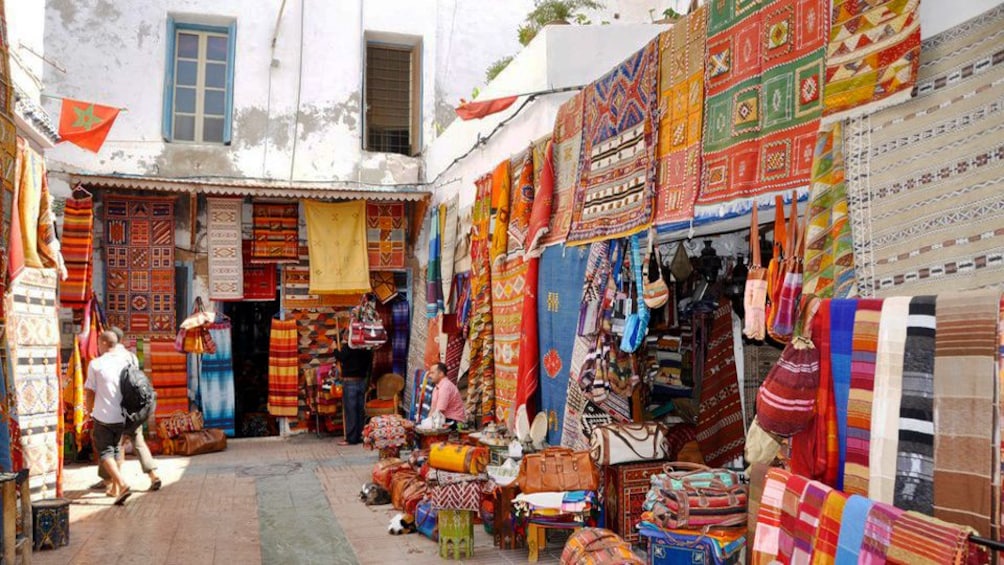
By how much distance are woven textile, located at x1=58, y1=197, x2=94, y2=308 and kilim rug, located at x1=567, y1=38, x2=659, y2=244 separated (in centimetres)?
602

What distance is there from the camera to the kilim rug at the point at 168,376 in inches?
403

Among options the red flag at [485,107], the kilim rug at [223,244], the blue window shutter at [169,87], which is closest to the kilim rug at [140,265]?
the kilim rug at [223,244]

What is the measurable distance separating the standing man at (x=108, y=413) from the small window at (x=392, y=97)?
569 cm

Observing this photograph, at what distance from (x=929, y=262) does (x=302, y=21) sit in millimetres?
10229

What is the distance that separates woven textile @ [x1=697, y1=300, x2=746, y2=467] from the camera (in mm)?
6371

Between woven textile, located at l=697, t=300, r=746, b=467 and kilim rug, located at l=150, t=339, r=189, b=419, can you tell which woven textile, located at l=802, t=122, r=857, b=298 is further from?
kilim rug, located at l=150, t=339, r=189, b=419

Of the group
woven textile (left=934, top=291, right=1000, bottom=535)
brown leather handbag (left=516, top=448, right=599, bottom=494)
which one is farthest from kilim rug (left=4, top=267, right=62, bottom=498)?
woven textile (left=934, top=291, right=1000, bottom=535)

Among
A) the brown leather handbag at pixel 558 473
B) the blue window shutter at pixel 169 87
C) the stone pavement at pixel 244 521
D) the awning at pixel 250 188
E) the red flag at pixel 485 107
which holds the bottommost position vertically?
the stone pavement at pixel 244 521

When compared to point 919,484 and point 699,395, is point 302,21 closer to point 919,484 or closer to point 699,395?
point 699,395

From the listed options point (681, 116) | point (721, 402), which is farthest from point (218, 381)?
point (681, 116)

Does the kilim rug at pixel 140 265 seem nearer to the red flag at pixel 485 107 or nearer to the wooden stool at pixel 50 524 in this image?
the wooden stool at pixel 50 524

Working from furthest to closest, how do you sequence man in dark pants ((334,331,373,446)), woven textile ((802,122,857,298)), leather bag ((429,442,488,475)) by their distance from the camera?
man in dark pants ((334,331,373,446)), leather bag ((429,442,488,475)), woven textile ((802,122,857,298))

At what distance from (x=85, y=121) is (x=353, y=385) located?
461 centimetres

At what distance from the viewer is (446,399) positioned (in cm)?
741
